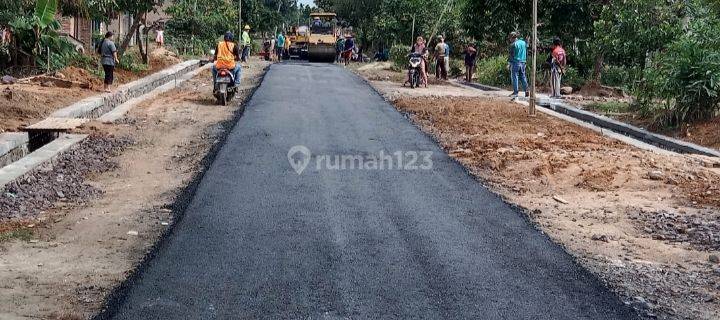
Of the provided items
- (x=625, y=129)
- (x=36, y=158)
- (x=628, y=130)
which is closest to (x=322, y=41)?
(x=625, y=129)

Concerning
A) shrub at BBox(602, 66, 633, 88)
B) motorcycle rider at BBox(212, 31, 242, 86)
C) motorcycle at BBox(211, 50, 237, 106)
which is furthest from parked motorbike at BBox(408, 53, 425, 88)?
motorcycle at BBox(211, 50, 237, 106)

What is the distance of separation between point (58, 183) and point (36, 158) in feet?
2.84

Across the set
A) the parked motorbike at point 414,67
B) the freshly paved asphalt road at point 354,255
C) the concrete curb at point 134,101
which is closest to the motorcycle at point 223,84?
the concrete curb at point 134,101

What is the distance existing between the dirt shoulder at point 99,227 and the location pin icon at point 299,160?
121cm

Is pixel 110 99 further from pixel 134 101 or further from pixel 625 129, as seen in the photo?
pixel 625 129

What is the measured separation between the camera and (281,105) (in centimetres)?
1712

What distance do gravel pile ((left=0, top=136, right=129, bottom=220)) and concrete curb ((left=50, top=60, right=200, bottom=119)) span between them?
339cm

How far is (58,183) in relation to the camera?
30.8 feet

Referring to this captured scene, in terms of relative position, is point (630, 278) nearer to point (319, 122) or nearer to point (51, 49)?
point (319, 122)

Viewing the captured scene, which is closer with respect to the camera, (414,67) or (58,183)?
(58,183)

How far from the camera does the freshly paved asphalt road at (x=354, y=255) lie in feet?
17.0

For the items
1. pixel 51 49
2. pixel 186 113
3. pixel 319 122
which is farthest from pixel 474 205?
pixel 51 49

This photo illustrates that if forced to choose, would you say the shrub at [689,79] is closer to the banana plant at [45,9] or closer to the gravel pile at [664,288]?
the gravel pile at [664,288]

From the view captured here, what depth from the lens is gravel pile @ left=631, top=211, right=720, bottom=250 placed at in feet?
23.8
